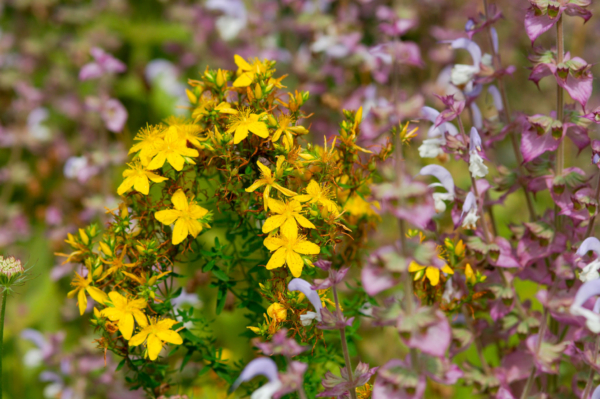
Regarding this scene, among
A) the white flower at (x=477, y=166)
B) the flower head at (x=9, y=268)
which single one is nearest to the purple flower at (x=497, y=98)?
the white flower at (x=477, y=166)

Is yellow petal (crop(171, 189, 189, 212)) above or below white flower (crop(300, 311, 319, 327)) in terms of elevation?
above

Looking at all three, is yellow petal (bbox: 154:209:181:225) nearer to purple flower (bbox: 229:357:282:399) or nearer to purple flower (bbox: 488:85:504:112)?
purple flower (bbox: 229:357:282:399)

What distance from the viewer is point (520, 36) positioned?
2607 mm

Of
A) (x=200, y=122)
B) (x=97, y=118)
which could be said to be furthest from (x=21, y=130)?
(x=200, y=122)

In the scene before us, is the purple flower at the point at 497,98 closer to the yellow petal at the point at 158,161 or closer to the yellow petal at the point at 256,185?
the yellow petal at the point at 256,185

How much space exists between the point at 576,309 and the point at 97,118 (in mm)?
1817

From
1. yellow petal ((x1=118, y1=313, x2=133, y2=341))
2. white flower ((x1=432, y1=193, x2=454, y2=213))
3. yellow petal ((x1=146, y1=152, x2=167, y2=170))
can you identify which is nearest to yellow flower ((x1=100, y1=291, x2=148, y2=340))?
yellow petal ((x1=118, y1=313, x2=133, y2=341))

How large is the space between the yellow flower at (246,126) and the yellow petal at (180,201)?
14 cm

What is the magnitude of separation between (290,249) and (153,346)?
28cm

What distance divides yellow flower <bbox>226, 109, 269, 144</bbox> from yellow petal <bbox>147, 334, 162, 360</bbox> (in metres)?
0.36

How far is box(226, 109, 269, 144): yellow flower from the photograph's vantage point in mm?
860

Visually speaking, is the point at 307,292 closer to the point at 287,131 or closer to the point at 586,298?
the point at 287,131

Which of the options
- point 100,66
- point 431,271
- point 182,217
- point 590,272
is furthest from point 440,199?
point 100,66

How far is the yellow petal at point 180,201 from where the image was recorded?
90cm
